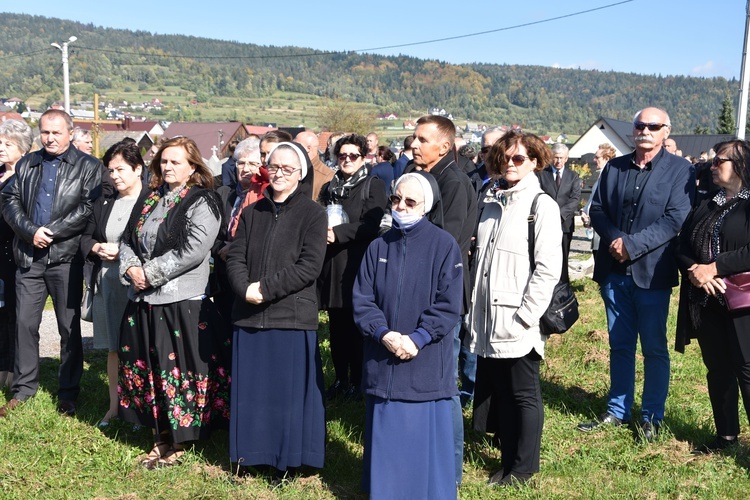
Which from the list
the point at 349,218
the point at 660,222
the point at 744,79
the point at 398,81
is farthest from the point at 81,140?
the point at 398,81

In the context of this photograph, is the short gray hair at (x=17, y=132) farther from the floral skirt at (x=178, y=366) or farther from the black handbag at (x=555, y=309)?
the black handbag at (x=555, y=309)

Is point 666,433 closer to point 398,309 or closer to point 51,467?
point 398,309

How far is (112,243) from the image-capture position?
5.11m

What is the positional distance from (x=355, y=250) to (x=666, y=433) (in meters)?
2.45

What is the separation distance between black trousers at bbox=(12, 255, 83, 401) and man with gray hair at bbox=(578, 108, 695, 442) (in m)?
3.97

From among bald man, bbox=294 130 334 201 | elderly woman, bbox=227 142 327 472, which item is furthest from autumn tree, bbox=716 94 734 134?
elderly woman, bbox=227 142 327 472

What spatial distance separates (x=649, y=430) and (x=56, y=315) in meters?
4.48

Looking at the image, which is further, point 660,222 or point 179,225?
point 660,222

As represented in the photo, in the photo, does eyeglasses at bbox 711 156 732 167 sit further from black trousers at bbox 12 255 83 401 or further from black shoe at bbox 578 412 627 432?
black trousers at bbox 12 255 83 401

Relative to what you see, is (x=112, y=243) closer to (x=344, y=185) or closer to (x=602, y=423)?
(x=344, y=185)

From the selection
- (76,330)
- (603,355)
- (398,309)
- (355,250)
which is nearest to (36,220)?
(76,330)

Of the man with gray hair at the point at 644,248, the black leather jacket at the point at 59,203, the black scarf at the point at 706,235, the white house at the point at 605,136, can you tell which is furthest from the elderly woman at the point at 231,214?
the white house at the point at 605,136

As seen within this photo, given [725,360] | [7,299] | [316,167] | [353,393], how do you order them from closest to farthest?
[725,360] < [353,393] < [316,167] < [7,299]

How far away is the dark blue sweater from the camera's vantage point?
379 cm
